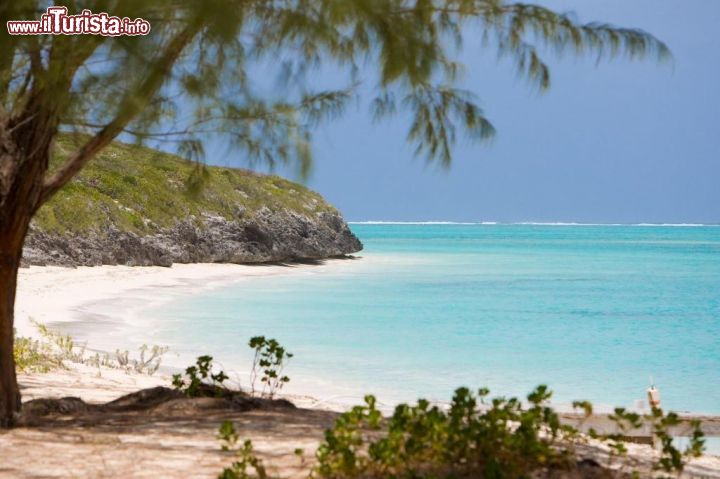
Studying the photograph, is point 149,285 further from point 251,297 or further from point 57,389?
point 57,389

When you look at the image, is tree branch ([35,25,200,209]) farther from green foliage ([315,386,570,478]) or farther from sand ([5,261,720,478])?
green foliage ([315,386,570,478])

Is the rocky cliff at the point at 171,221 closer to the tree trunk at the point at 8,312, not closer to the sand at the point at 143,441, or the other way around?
the sand at the point at 143,441

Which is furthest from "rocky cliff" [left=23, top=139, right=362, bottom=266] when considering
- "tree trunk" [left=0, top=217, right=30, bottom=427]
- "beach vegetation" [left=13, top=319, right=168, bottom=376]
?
"tree trunk" [left=0, top=217, right=30, bottom=427]

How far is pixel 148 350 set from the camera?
13.2 metres

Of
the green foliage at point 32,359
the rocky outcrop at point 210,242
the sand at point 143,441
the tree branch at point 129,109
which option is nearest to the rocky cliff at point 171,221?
the rocky outcrop at point 210,242

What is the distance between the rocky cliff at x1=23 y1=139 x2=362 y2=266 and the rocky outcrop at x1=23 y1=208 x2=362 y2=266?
3 cm

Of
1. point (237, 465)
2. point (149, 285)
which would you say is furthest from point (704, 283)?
point (237, 465)

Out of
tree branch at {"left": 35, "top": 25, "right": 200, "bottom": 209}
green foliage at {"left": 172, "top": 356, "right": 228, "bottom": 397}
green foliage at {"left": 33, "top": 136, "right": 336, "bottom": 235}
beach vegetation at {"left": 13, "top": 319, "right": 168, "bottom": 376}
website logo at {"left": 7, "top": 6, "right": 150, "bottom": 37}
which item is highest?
green foliage at {"left": 33, "top": 136, "right": 336, "bottom": 235}

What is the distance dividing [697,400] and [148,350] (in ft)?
26.7

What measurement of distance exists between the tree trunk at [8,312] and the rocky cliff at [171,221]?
16376mm

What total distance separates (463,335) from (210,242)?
17934mm

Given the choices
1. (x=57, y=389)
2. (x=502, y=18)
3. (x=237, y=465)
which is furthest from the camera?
(x=57, y=389)

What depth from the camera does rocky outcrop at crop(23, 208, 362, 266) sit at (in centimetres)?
2650

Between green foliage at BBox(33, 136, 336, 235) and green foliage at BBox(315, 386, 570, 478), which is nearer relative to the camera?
green foliage at BBox(315, 386, 570, 478)
